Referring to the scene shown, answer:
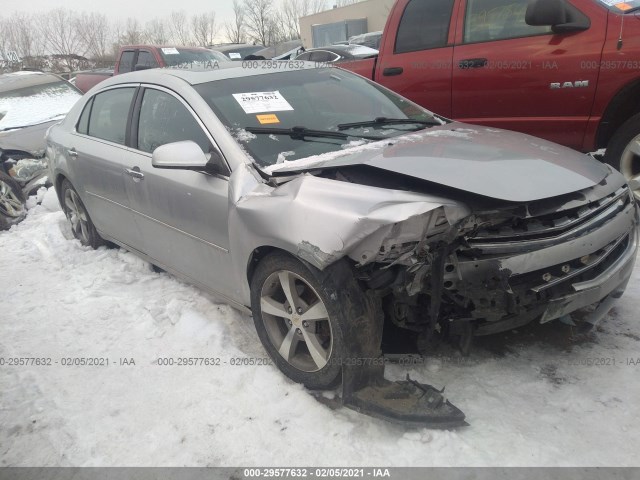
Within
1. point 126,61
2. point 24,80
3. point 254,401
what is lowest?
point 254,401

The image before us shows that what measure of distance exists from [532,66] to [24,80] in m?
7.61

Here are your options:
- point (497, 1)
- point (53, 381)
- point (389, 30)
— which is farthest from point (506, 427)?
point (389, 30)

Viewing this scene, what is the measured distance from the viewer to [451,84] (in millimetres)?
4879

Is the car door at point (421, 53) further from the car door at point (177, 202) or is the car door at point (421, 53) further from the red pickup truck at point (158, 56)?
the red pickup truck at point (158, 56)

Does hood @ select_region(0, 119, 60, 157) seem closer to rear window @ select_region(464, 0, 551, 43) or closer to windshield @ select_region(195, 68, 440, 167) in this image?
windshield @ select_region(195, 68, 440, 167)

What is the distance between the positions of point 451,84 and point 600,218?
2.83 meters

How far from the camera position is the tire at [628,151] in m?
3.97

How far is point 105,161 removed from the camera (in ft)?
12.8

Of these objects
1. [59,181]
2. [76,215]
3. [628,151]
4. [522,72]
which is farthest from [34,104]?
[628,151]

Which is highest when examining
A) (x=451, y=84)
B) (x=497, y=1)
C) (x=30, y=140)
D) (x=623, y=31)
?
(x=497, y=1)

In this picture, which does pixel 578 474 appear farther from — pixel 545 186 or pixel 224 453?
pixel 224 453

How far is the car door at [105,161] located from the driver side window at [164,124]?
233 mm

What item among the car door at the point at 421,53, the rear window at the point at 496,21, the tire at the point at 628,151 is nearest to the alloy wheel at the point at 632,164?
the tire at the point at 628,151

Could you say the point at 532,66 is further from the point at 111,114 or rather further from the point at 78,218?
the point at 78,218
